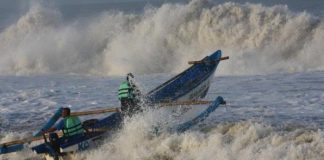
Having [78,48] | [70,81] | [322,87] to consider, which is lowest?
[322,87]

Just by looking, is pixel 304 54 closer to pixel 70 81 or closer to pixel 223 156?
pixel 70 81

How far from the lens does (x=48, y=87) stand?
24.0 metres

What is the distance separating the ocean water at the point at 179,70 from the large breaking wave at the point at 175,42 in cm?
5

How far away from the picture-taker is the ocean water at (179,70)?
13.6 m

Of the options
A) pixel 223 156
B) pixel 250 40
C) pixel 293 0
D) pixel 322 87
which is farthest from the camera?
pixel 293 0

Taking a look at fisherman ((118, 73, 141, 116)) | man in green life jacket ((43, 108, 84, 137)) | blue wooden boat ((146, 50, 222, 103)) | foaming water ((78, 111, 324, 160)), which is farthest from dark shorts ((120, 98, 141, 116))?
man in green life jacket ((43, 108, 84, 137))

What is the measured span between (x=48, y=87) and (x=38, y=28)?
13128 mm

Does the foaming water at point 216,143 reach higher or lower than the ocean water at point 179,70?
lower

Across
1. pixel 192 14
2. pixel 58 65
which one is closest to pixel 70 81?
pixel 58 65

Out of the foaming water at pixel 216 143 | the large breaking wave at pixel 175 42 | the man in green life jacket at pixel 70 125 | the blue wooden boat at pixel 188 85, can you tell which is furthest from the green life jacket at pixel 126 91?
the large breaking wave at pixel 175 42

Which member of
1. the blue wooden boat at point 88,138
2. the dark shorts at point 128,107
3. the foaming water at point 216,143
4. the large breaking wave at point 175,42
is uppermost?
the large breaking wave at point 175,42

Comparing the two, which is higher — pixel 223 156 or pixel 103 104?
pixel 103 104

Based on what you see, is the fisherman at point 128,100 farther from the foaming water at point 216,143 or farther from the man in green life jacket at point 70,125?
the man in green life jacket at point 70,125

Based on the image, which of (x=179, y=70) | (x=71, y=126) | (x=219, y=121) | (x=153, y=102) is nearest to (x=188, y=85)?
(x=153, y=102)
